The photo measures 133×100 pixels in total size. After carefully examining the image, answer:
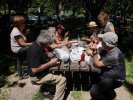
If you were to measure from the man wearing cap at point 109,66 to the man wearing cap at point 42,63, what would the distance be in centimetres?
77

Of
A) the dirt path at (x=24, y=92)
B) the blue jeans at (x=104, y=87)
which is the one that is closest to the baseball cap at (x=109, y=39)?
the blue jeans at (x=104, y=87)

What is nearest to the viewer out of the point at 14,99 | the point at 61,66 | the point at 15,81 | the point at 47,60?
the point at 47,60

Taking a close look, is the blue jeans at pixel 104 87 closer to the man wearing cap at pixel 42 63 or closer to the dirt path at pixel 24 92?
the man wearing cap at pixel 42 63

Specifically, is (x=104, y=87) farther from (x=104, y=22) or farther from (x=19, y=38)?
Answer: (x=19, y=38)

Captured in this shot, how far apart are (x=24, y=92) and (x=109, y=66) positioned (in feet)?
9.43

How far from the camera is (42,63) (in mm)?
6199

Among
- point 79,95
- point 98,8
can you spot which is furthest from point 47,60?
point 98,8

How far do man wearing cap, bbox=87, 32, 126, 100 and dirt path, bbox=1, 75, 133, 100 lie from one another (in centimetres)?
133

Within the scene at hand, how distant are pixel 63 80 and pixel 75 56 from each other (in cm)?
98

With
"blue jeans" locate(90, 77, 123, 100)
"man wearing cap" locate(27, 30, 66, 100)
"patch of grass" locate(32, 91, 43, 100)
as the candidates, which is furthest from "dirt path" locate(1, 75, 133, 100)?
"blue jeans" locate(90, 77, 123, 100)

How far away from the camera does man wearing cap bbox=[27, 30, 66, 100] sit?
6.00 meters

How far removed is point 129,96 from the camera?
7.59 metres

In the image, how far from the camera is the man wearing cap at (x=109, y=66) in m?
5.80

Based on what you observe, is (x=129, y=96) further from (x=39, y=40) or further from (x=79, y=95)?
(x=39, y=40)
